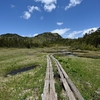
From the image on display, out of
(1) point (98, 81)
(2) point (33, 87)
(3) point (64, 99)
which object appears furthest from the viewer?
(1) point (98, 81)

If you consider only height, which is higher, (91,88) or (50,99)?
(50,99)

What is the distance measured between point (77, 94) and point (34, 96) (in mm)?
3415

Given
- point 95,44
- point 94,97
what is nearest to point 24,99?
point 94,97

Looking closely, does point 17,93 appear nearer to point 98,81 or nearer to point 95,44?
point 98,81

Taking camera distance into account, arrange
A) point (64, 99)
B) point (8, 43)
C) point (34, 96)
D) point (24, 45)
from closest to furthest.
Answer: point (64, 99) → point (34, 96) → point (8, 43) → point (24, 45)

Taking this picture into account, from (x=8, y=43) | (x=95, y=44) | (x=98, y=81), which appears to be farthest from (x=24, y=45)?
(x=98, y=81)

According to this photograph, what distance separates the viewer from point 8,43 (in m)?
125

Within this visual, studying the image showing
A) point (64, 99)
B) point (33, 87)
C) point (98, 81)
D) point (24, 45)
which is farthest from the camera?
point (24, 45)

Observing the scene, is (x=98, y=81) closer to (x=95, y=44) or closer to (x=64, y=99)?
(x=64, y=99)

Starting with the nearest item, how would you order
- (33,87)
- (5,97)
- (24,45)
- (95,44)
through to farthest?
(5,97) → (33,87) → (95,44) → (24,45)

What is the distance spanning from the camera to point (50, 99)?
8961 mm

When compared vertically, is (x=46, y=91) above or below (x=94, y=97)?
above

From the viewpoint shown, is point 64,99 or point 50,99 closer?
point 50,99

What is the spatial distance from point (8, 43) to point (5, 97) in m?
119
